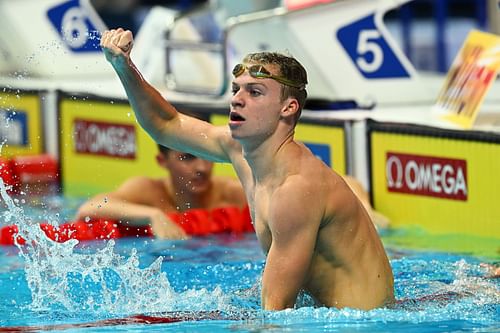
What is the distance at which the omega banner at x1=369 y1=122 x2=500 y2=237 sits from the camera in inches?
226

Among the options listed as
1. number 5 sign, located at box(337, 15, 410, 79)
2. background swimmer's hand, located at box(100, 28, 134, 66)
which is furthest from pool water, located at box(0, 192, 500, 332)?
number 5 sign, located at box(337, 15, 410, 79)

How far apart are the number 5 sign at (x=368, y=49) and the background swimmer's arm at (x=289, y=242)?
10.5 feet

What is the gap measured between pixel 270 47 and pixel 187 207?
1.20 m

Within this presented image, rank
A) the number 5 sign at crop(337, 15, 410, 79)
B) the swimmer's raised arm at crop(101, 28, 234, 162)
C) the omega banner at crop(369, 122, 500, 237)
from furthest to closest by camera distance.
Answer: the number 5 sign at crop(337, 15, 410, 79) → the omega banner at crop(369, 122, 500, 237) → the swimmer's raised arm at crop(101, 28, 234, 162)

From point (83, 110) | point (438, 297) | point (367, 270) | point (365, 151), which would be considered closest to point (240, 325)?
point (367, 270)

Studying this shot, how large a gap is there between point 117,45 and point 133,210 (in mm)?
2225

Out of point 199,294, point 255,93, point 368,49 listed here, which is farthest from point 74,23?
point 255,93

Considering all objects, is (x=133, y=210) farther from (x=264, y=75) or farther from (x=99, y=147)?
(x=264, y=75)

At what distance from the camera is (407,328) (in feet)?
12.8

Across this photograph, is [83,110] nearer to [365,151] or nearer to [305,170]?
[365,151]

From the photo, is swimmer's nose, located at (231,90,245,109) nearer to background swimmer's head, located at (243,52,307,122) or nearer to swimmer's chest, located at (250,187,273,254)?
background swimmer's head, located at (243,52,307,122)

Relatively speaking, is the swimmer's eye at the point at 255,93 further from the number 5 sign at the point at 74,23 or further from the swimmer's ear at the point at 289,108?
the number 5 sign at the point at 74,23

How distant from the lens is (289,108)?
3.89 m

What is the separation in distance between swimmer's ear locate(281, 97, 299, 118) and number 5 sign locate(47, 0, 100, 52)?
4.88 m
